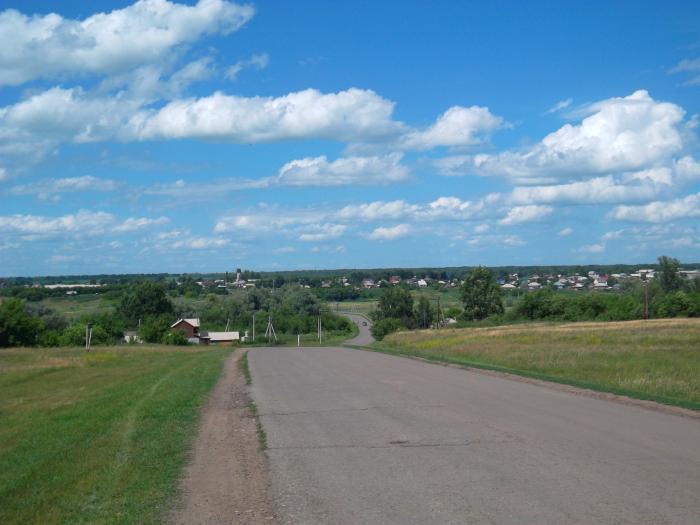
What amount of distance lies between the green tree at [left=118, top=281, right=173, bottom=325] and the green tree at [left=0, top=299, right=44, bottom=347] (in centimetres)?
2894

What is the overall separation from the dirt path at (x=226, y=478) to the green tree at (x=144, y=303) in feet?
325

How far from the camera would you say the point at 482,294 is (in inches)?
4466

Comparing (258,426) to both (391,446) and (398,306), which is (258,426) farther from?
(398,306)

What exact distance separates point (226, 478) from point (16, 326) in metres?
75.9

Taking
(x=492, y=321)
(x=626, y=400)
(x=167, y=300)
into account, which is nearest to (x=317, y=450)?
(x=626, y=400)

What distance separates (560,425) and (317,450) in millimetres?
4428

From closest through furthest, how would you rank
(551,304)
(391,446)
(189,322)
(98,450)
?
(391,446), (98,450), (551,304), (189,322)

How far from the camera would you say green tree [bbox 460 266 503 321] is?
113312 mm

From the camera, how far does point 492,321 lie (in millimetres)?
101625

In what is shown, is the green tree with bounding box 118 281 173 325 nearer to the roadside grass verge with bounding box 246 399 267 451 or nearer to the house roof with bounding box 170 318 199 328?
the house roof with bounding box 170 318 199 328

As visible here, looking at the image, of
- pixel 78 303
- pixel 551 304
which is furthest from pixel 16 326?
pixel 78 303

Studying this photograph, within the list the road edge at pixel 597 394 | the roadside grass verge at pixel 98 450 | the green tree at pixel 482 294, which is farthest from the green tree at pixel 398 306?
the roadside grass verge at pixel 98 450

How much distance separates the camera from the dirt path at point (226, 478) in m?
7.30

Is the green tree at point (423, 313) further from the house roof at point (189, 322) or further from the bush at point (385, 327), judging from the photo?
the house roof at point (189, 322)
